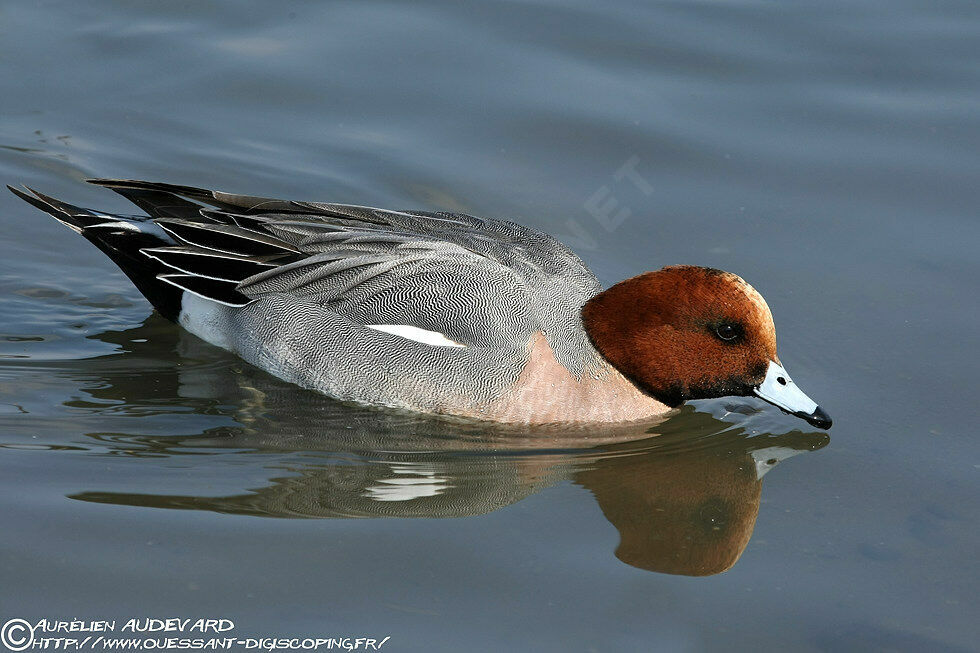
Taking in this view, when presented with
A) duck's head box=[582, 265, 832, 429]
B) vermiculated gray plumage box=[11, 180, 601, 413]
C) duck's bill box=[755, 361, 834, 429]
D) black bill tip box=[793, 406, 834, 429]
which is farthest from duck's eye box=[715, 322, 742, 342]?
vermiculated gray plumage box=[11, 180, 601, 413]

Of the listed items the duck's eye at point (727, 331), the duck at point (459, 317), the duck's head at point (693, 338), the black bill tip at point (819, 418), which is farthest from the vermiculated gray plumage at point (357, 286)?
the black bill tip at point (819, 418)

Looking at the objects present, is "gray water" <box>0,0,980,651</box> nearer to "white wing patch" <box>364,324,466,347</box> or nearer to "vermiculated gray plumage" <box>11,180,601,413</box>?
"vermiculated gray plumage" <box>11,180,601,413</box>

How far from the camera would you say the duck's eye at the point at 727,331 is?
214 inches

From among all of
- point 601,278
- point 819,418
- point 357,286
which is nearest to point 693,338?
point 819,418

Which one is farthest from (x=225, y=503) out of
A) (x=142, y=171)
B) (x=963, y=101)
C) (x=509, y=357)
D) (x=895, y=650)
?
(x=963, y=101)

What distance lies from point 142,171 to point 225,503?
10.6ft

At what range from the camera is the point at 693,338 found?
5.50m

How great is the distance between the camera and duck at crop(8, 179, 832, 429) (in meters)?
5.48

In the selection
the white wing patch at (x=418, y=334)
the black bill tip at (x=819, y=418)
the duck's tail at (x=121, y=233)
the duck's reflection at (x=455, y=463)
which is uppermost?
the duck's tail at (x=121, y=233)

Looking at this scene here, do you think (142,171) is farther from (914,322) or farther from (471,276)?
(914,322)

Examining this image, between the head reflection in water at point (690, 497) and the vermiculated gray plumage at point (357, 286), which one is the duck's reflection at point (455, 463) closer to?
the head reflection in water at point (690, 497)

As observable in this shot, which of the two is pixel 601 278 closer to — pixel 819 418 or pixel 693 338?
pixel 693 338

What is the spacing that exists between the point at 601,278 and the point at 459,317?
4.72 feet

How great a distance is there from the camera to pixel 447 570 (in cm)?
442
